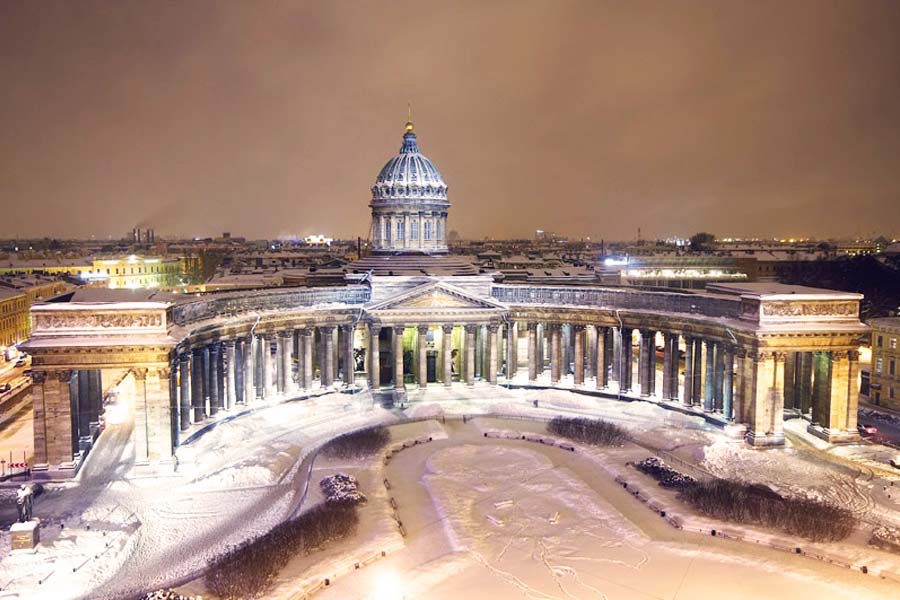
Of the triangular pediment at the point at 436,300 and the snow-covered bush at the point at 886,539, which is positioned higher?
the triangular pediment at the point at 436,300

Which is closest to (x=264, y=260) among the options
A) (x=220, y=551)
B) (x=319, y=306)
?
(x=319, y=306)

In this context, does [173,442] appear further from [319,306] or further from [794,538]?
[794,538]

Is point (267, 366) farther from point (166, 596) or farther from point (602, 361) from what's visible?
point (166, 596)

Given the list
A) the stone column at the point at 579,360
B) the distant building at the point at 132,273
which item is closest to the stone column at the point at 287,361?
the stone column at the point at 579,360

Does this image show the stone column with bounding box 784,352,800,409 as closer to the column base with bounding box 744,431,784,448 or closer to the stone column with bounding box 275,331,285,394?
the column base with bounding box 744,431,784,448

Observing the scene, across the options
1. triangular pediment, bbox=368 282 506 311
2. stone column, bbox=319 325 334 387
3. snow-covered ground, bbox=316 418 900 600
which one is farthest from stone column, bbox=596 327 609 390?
stone column, bbox=319 325 334 387

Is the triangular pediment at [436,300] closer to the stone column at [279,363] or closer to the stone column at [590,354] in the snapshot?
the stone column at [279,363]
